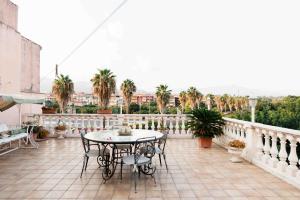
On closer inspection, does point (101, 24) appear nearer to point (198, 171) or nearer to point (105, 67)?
point (105, 67)

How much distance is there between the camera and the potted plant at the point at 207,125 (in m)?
6.87

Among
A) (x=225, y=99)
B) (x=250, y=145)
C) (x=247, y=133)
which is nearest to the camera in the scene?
(x=250, y=145)

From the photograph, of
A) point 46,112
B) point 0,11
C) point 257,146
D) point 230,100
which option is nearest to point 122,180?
point 257,146

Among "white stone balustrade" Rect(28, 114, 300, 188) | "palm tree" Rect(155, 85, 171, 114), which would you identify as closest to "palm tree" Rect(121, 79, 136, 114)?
"palm tree" Rect(155, 85, 171, 114)

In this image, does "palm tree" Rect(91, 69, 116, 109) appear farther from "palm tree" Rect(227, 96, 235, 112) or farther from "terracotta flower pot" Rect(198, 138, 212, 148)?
"palm tree" Rect(227, 96, 235, 112)

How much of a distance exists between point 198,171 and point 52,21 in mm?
9569

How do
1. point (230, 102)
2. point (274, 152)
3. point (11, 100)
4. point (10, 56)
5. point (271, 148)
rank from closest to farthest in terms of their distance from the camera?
point (274, 152) < point (271, 148) < point (11, 100) < point (10, 56) < point (230, 102)

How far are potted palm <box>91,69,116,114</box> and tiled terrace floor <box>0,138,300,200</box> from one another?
26.4 ft

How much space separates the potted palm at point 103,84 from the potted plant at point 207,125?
7.82 meters

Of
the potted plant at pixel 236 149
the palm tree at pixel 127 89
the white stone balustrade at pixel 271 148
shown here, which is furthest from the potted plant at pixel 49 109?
the palm tree at pixel 127 89

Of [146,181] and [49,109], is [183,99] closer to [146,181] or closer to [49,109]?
[49,109]

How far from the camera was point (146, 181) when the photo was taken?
159 inches

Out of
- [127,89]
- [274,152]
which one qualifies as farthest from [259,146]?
[127,89]

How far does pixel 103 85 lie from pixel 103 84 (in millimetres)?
59
